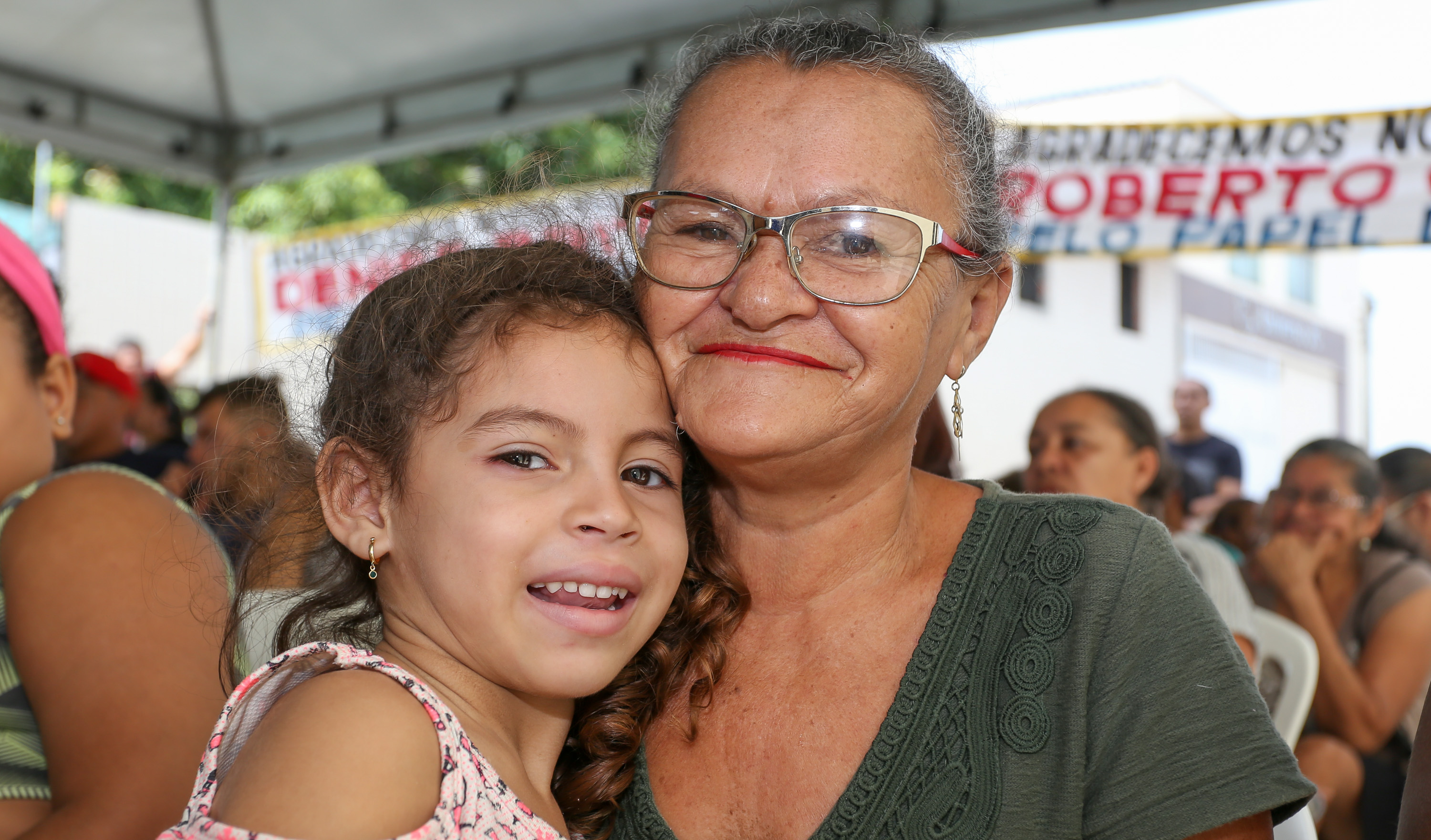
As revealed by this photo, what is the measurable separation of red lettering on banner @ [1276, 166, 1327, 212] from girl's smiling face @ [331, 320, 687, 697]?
15.5 ft

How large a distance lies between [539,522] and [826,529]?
48 cm

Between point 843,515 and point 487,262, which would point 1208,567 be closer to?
point 843,515

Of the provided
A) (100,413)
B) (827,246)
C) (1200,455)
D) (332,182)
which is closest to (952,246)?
(827,246)

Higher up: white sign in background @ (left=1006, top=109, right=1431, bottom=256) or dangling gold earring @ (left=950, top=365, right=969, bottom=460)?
white sign in background @ (left=1006, top=109, right=1431, bottom=256)

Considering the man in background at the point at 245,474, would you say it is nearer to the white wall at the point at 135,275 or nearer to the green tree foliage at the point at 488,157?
the green tree foliage at the point at 488,157

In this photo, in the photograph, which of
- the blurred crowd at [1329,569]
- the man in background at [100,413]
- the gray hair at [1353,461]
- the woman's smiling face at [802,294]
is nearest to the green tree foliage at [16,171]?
the man in background at [100,413]

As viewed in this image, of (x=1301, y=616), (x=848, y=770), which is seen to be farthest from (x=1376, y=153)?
(x=848, y=770)

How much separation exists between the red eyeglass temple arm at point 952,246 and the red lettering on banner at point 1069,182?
4.23 m

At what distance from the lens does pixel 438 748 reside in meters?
1.29

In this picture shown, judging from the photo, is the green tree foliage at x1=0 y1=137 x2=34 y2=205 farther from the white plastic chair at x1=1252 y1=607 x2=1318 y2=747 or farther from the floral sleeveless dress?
the floral sleeveless dress

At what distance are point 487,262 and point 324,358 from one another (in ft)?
1.11

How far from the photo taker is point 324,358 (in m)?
1.79

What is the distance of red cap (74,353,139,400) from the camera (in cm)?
515

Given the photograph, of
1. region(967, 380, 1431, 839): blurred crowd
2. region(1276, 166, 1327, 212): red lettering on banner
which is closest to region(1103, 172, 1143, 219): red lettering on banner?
region(1276, 166, 1327, 212): red lettering on banner
